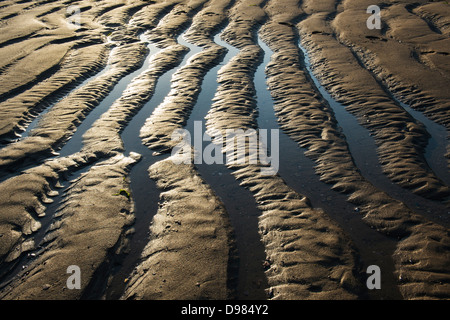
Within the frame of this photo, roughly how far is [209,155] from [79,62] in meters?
5.46

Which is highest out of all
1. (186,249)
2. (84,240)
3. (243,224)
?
(84,240)

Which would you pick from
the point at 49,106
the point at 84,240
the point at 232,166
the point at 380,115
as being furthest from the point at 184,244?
the point at 49,106

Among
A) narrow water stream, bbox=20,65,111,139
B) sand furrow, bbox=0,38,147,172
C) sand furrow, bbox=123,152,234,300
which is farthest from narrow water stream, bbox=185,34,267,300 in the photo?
narrow water stream, bbox=20,65,111,139

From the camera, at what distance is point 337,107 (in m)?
6.54

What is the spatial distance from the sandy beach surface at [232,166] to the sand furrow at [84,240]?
0.02 m

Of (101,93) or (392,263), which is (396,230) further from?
(101,93)

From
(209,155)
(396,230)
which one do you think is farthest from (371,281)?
(209,155)

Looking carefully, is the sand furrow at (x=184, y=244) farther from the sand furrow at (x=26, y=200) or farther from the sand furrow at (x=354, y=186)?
the sand furrow at (x=354, y=186)

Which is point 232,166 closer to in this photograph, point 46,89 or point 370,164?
point 370,164

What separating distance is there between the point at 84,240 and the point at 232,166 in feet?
7.36

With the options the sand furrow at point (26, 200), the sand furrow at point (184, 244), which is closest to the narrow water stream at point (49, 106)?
the sand furrow at point (26, 200)

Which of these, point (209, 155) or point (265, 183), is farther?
point (209, 155)

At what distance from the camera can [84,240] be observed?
382cm

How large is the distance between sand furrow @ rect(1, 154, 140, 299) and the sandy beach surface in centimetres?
2
